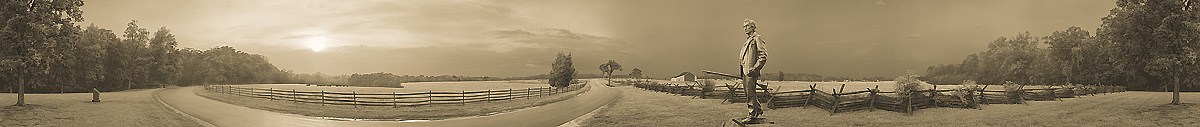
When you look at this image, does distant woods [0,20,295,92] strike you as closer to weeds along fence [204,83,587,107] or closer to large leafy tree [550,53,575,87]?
weeds along fence [204,83,587,107]

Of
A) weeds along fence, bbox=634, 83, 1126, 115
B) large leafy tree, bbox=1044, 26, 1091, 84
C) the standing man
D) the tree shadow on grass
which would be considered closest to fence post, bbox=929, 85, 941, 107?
weeds along fence, bbox=634, 83, 1126, 115

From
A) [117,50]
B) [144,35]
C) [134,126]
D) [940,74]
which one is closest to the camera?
[134,126]

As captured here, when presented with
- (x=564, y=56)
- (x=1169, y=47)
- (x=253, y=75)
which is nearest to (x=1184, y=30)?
(x=1169, y=47)

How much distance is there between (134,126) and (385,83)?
40.0m

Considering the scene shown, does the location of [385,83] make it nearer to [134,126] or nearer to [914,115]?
[134,126]

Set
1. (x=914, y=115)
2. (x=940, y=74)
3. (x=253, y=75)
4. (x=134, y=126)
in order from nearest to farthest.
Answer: (x=134, y=126), (x=914, y=115), (x=940, y=74), (x=253, y=75)

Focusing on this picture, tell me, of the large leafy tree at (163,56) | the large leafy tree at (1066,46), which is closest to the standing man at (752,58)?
the large leafy tree at (1066,46)

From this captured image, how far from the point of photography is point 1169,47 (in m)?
16.3

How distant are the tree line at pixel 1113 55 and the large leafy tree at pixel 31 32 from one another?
35113 mm

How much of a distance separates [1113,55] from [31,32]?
3820 centimetres

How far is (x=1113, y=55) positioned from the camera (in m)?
20.1

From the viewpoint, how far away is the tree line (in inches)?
628

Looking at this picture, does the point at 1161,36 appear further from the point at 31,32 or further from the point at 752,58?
the point at 31,32

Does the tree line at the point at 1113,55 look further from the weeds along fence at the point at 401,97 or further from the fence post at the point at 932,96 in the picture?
the weeds along fence at the point at 401,97
